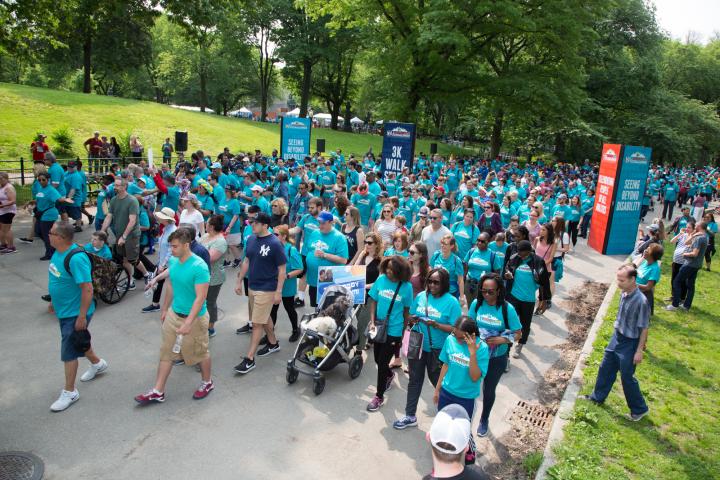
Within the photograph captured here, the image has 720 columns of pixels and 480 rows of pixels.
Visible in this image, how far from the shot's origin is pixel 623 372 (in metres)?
5.57

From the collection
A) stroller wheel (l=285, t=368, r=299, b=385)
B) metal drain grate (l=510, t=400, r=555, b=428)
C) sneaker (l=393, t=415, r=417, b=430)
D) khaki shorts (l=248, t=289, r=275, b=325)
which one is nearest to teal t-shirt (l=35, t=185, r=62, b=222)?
khaki shorts (l=248, t=289, r=275, b=325)

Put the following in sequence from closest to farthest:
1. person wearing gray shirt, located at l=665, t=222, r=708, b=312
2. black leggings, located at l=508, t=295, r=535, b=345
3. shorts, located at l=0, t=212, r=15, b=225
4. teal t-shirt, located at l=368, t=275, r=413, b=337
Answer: teal t-shirt, located at l=368, t=275, r=413, b=337 → black leggings, located at l=508, t=295, r=535, b=345 → person wearing gray shirt, located at l=665, t=222, r=708, b=312 → shorts, located at l=0, t=212, r=15, b=225

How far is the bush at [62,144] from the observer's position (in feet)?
73.1

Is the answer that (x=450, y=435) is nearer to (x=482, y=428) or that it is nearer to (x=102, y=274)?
(x=482, y=428)

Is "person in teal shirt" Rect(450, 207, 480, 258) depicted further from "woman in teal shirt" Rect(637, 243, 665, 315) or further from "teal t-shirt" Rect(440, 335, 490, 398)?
"teal t-shirt" Rect(440, 335, 490, 398)

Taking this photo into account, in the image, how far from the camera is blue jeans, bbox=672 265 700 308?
9453 millimetres

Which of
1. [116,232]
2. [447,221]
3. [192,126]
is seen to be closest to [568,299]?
[447,221]

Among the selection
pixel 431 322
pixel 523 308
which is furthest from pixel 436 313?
pixel 523 308

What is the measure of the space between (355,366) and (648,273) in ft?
15.0

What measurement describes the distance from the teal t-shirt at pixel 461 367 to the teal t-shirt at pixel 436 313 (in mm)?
429

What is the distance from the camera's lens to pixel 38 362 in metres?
6.21

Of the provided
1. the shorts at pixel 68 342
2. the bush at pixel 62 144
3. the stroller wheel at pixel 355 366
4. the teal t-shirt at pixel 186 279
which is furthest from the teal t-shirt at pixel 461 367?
the bush at pixel 62 144

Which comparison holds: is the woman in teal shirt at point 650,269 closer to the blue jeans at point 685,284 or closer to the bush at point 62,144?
the blue jeans at point 685,284

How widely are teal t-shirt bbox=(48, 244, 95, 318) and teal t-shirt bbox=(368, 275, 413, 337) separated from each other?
3021 millimetres
